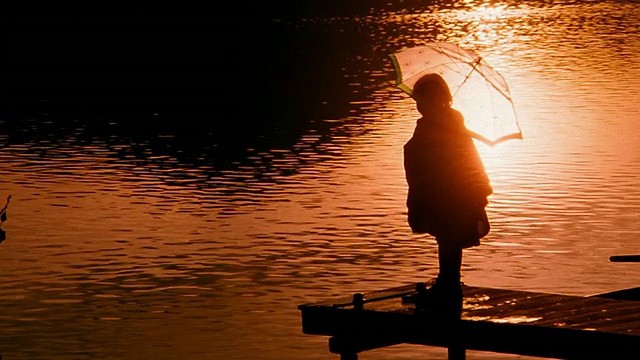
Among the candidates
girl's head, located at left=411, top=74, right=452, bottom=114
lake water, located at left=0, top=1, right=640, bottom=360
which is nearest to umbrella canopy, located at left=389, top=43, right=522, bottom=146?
girl's head, located at left=411, top=74, right=452, bottom=114

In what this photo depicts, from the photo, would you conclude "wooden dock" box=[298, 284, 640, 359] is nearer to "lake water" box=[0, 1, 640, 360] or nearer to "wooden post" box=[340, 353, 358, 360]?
"wooden post" box=[340, 353, 358, 360]

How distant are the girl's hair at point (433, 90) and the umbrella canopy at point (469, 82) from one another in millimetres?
854

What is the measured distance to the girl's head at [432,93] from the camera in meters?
11.1

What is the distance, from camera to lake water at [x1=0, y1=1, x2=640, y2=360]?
14422 millimetres

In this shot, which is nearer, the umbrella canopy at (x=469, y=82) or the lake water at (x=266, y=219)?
the umbrella canopy at (x=469, y=82)

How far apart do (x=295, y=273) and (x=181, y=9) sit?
1944 inches

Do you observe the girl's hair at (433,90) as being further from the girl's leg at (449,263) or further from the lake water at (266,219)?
the lake water at (266,219)

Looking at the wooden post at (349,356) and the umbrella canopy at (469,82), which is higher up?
the umbrella canopy at (469,82)

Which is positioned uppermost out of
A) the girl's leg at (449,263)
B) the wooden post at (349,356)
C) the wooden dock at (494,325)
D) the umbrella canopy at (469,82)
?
the umbrella canopy at (469,82)

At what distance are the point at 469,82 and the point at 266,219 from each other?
281 inches

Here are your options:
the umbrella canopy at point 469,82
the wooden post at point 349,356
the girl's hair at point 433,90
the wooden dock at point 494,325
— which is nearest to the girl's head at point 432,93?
the girl's hair at point 433,90

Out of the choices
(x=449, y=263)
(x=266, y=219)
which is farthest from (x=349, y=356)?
(x=266, y=219)

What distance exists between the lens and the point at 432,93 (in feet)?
36.4

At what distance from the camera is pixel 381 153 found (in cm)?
2438
